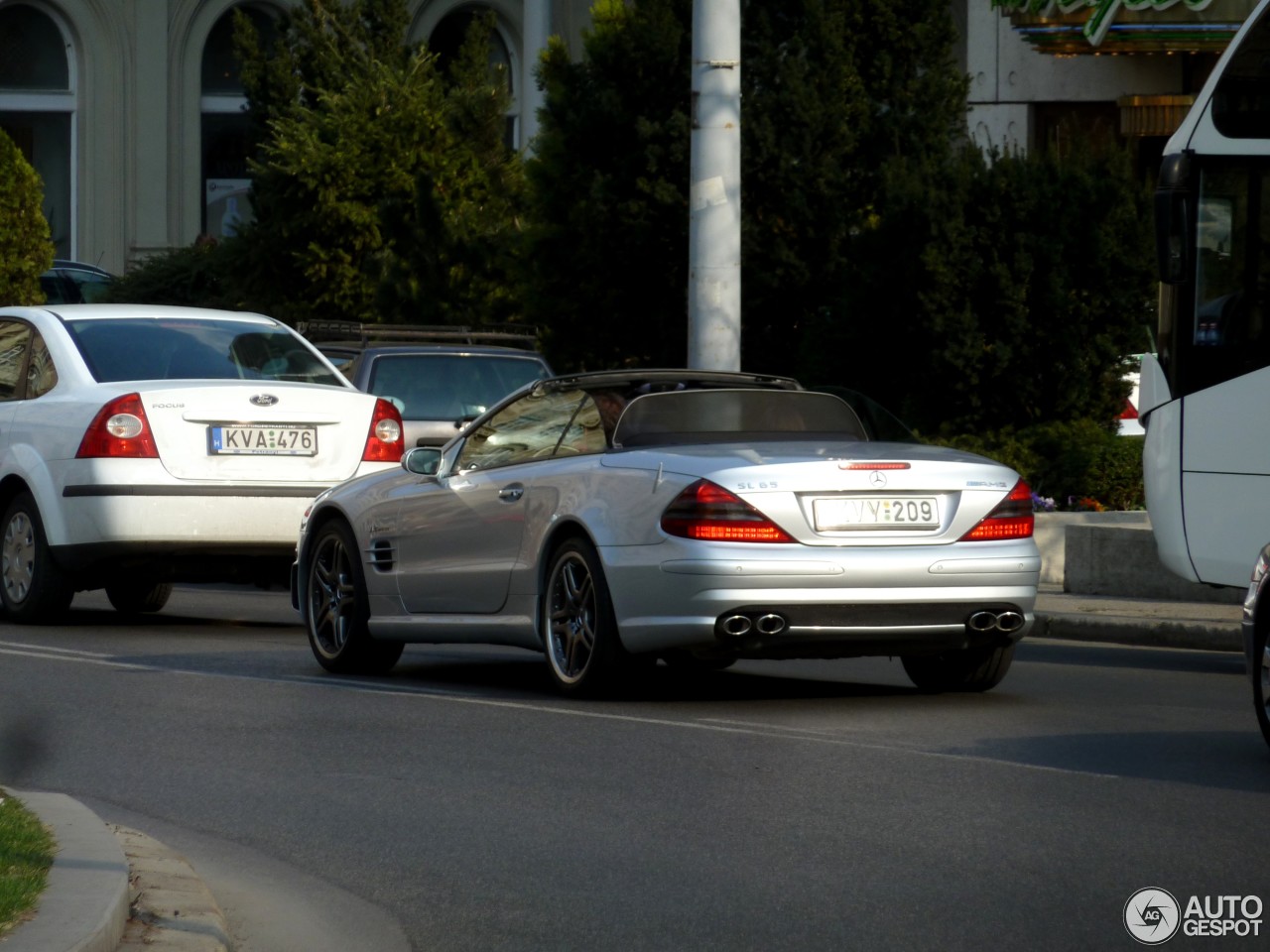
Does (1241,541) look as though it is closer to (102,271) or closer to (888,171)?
(888,171)

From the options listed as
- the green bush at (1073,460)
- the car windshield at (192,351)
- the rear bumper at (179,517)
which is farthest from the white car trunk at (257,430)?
the green bush at (1073,460)

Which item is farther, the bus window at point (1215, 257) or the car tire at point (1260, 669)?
the bus window at point (1215, 257)

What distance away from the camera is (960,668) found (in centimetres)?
1037

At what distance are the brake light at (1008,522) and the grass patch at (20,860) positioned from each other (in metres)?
4.16

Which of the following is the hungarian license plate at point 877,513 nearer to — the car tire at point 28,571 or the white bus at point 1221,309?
the white bus at point 1221,309

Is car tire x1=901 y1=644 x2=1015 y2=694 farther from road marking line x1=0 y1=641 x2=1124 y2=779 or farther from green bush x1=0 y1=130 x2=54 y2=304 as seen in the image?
green bush x1=0 y1=130 x2=54 y2=304

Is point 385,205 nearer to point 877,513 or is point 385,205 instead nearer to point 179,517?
point 179,517

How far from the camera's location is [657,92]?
21406 millimetres

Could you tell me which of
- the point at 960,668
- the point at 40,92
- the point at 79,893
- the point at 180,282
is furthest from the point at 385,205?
the point at 40,92

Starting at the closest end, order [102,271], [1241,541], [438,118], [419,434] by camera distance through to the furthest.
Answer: [1241,541], [419,434], [438,118], [102,271]

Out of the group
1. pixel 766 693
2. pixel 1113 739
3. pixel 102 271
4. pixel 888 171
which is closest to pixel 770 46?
pixel 888 171

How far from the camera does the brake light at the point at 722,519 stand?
9.28m

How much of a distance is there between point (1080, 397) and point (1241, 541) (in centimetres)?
664

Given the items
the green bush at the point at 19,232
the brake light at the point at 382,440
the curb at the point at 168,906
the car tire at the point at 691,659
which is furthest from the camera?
the green bush at the point at 19,232
